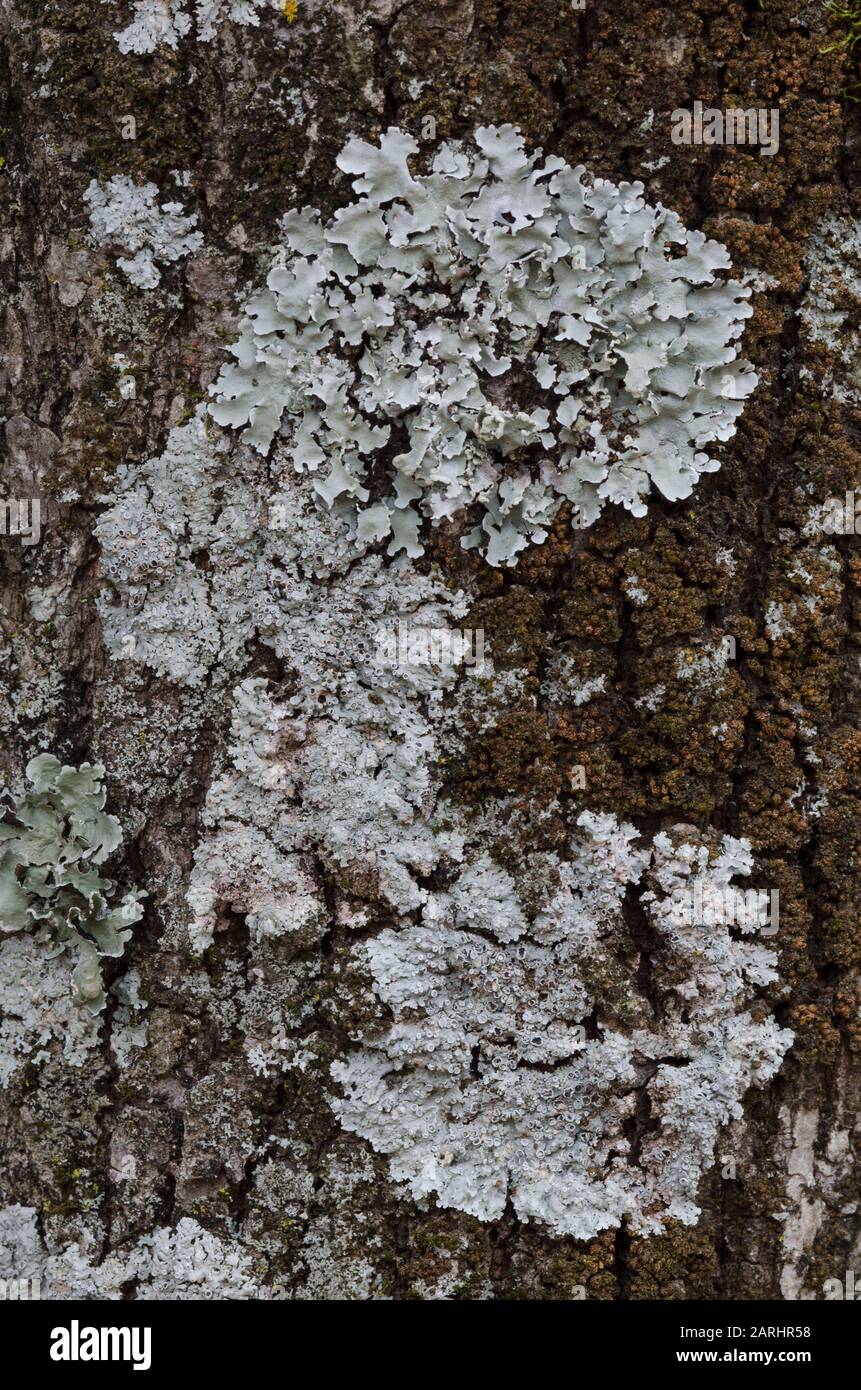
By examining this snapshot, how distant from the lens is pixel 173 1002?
2.17 meters

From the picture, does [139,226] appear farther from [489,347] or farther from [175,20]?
[489,347]

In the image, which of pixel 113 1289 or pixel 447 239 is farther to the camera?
pixel 113 1289

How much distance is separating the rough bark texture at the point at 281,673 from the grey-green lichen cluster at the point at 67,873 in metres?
0.06

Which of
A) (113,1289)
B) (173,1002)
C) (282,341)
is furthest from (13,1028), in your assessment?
(282,341)

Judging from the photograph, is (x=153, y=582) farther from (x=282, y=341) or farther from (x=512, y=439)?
(x=512, y=439)

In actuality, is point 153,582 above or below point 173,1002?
above

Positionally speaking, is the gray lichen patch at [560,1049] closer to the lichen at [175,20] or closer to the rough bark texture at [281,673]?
the rough bark texture at [281,673]

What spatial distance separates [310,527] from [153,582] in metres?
0.36

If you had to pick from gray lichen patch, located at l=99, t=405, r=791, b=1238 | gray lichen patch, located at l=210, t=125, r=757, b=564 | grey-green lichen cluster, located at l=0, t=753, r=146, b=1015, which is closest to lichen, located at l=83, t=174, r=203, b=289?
gray lichen patch, located at l=210, t=125, r=757, b=564

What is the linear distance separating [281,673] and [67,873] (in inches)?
24.8

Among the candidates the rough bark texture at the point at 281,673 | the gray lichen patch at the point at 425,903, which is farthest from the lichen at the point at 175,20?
the gray lichen patch at the point at 425,903

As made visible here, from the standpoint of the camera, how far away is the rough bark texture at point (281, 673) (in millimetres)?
2027

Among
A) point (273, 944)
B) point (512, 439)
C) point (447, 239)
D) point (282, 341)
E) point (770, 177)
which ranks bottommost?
point (273, 944)

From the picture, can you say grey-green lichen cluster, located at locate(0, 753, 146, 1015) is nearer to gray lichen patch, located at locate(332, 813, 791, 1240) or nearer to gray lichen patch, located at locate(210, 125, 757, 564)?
gray lichen patch, located at locate(332, 813, 791, 1240)
